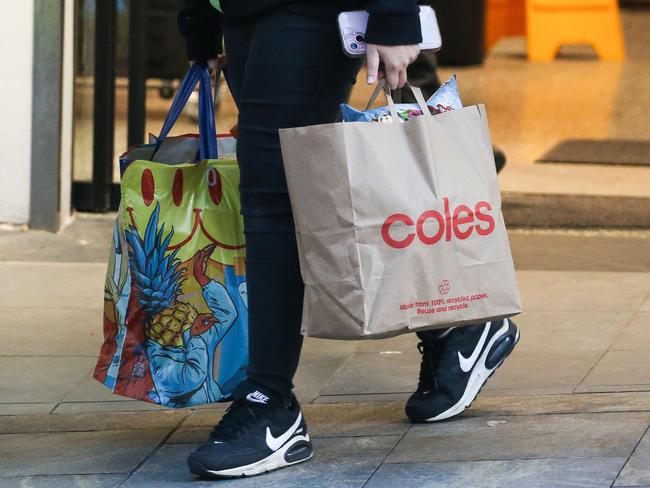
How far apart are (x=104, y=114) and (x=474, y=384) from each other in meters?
3.22

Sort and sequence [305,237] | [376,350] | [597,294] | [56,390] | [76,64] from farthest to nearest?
[76,64]
[597,294]
[376,350]
[56,390]
[305,237]

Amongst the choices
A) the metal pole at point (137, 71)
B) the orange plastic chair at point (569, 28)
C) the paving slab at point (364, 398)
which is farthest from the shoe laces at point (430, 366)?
the orange plastic chair at point (569, 28)

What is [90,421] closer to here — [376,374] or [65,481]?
[65,481]

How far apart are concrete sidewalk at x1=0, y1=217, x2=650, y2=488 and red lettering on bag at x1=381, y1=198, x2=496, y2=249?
53cm

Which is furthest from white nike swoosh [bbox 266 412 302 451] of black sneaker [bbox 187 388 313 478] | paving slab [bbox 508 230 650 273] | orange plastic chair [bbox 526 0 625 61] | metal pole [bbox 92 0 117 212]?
orange plastic chair [bbox 526 0 625 61]

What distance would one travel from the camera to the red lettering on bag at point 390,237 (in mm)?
2742

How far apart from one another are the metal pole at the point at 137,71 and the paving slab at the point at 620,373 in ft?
9.29

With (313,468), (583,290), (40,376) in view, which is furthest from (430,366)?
(583,290)

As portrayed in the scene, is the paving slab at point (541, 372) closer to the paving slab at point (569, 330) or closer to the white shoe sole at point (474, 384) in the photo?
the paving slab at point (569, 330)

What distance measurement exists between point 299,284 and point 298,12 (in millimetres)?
581

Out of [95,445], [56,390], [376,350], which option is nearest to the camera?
[95,445]

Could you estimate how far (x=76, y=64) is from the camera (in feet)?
19.7

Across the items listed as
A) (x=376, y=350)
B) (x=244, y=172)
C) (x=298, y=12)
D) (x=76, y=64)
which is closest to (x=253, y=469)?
(x=244, y=172)

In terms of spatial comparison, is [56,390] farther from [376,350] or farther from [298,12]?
[298,12]
